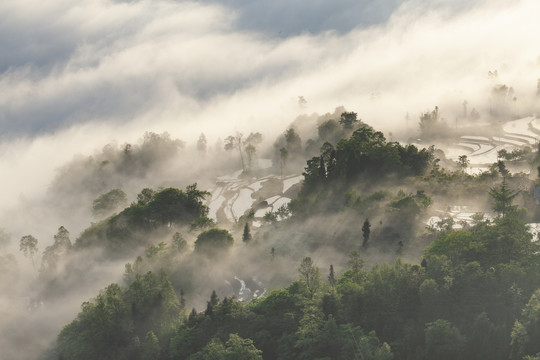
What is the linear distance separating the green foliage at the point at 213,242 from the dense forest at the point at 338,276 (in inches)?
8.4

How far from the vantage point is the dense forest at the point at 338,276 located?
69.8m

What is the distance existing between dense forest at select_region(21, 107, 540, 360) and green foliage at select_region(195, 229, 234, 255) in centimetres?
21

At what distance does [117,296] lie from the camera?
91.2 meters

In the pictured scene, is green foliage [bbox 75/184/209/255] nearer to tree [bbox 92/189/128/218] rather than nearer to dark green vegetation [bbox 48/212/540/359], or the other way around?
tree [bbox 92/189/128/218]

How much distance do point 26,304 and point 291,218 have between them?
74.8 metres

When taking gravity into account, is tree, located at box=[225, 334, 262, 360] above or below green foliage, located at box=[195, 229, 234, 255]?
below

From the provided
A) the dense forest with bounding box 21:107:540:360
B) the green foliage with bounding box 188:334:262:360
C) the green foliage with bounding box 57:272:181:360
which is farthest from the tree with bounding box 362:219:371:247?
the green foliage with bounding box 188:334:262:360

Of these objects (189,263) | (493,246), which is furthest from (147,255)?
(493,246)

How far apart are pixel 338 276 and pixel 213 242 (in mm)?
30160

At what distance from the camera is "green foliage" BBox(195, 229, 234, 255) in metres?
116

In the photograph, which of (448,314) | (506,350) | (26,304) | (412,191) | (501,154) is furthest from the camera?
(501,154)

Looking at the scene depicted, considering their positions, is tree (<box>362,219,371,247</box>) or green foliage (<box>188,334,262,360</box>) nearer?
green foliage (<box>188,334,262,360</box>)

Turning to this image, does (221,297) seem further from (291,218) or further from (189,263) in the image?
(291,218)

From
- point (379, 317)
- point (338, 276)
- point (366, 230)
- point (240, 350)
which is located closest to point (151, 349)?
point (240, 350)
